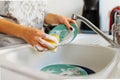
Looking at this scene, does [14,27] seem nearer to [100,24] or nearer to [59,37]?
[59,37]

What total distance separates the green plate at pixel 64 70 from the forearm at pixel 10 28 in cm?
20

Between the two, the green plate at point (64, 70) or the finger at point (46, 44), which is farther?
the green plate at point (64, 70)

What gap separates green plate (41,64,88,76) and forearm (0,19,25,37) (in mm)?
196

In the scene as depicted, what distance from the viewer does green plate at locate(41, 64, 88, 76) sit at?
0.79m

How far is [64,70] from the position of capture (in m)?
0.83

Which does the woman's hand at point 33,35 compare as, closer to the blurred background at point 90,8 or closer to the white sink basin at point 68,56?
the white sink basin at point 68,56

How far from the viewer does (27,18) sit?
3.05 ft

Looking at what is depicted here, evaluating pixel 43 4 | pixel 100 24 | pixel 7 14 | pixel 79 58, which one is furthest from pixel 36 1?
pixel 100 24

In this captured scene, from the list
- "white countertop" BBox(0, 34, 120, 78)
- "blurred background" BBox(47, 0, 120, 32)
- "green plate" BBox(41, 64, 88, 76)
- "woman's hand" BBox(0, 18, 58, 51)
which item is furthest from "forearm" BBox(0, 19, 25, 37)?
"blurred background" BBox(47, 0, 120, 32)

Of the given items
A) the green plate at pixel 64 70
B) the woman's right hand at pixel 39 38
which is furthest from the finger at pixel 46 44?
the green plate at pixel 64 70

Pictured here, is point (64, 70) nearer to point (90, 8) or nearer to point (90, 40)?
point (90, 40)

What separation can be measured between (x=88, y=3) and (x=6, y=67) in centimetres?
78

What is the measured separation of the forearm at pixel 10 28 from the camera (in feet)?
2.45

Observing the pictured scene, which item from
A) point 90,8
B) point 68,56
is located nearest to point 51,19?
point 68,56
